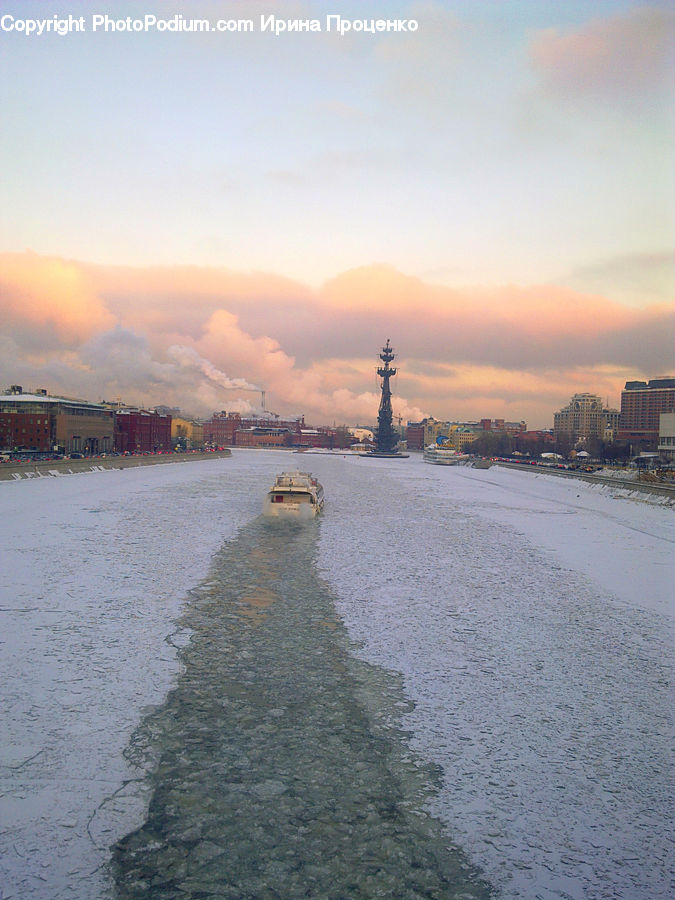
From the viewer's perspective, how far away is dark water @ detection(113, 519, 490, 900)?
154 inches

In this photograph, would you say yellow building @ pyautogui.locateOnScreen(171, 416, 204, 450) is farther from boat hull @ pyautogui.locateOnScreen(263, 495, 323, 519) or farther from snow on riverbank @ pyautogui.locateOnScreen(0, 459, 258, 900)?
snow on riverbank @ pyautogui.locateOnScreen(0, 459, 258, 900)

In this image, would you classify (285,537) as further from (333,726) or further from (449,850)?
(449,850)

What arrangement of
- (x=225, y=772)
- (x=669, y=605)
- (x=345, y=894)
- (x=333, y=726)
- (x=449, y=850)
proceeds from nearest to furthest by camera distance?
(x=345, y=894) < (x=449, y=850) < (x=225, y=772) < (x=333, y=726) < (x=669, y=605)

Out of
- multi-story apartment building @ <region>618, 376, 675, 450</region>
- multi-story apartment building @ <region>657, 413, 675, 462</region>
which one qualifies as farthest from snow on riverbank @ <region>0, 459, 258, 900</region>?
multi-story apartment building @ <region>618, 376, 675, 450</region>

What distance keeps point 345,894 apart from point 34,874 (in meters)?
1.85

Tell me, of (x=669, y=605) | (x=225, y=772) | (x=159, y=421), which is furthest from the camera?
(x=159, y=421)

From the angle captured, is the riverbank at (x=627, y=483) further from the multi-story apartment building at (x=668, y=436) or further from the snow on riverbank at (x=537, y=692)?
the snow on riverbank at (x=537, y=692)

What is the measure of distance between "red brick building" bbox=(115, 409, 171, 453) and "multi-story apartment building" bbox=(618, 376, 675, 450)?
11355cm

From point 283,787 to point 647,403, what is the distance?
621ft

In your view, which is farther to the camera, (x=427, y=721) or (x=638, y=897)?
(x=427, y=721)

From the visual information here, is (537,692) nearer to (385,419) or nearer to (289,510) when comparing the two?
(289,510)

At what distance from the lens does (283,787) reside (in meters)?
4.88

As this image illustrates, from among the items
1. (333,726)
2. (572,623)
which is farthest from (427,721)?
(572,623)

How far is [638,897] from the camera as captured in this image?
3857 millimetres
